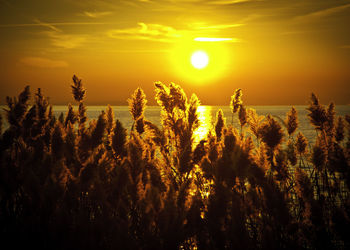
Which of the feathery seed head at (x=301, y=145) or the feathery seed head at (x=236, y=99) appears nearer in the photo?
the feathery seed head at (x=301, y=145)

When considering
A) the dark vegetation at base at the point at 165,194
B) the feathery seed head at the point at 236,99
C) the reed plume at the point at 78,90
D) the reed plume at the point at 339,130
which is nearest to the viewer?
the dark vegetation at base at the point at 165,194

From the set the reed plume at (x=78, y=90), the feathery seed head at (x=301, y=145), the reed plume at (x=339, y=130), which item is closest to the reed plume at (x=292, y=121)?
the feathery seed head at (x=301, y=145)

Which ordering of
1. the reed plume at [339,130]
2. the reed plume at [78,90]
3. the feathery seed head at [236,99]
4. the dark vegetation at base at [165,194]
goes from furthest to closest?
the feathery seed head at [236,99] < the reed plume at [78,90] < the reed plume at [339,130] < the dark vegetation at base at [165,194]

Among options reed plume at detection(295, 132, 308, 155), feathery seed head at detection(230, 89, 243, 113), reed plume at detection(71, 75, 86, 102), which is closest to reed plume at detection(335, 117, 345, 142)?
reed plume at detection(295, 132, 308, 155)

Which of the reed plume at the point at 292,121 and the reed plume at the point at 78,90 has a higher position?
the reed plume at the point at 78,90

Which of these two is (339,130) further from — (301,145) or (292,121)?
(292,121)

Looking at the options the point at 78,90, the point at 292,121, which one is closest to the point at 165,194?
the point at 292,121

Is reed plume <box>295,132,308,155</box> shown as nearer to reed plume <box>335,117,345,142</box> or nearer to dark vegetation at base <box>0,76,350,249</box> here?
reed plume <box>335,117,345,142</box>

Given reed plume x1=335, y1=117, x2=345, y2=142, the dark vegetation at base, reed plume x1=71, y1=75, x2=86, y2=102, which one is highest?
reed plume x1=71, y1=75, x2=86, y2=102

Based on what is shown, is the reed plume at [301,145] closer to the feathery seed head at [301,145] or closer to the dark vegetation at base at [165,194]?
the feathery seed head at [301,145]

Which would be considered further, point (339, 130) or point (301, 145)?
point (339, 130)

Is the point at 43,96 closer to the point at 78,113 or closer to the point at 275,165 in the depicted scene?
the point at 78,113

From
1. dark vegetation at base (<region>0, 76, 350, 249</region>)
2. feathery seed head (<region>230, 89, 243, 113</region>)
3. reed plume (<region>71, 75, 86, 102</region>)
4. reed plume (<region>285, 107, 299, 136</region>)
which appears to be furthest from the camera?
feathery seed head (<region>230, 89, 243, 113</region>)

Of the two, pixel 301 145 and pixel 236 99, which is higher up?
pixel 236 99
